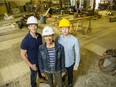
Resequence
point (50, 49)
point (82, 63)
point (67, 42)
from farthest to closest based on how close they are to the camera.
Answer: point (82, 63), point (67, 42), point (50, 49)

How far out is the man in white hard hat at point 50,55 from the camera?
6.19 ft

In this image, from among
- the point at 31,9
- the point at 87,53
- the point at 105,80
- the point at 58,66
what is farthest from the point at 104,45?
the point at 31,9

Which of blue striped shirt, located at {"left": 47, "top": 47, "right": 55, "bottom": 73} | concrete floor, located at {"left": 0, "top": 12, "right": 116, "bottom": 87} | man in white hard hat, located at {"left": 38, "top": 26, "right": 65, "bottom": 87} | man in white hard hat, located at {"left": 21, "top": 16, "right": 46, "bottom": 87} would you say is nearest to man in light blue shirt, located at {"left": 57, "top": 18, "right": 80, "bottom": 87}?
man in white hard hat, located at {"left": 38, "top": 26, "right": 65, "bottom": 87}

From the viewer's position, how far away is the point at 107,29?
681 centimetres

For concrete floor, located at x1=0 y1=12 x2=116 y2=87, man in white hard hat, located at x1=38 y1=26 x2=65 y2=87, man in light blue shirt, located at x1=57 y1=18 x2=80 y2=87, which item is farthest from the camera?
concrete floor, located at x1=0 y1=12 x2=116 y2=87

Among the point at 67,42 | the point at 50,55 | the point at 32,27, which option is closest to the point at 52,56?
the point at 50,55

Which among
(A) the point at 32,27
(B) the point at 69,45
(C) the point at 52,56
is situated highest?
(A) the point at 32,27

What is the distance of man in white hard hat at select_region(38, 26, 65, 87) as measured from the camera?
1887 millimetres

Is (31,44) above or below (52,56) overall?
above

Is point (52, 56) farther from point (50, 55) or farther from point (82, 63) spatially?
point (82, 63)

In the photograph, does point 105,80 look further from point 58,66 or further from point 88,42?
point 88,42

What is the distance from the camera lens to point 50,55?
1.98 meters

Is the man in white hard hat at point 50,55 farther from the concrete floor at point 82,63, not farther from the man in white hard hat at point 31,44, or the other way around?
the concrete floor at point 82,63

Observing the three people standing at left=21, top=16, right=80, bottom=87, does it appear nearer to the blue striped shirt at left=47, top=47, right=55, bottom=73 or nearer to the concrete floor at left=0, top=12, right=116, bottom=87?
the blue striped shirt at left=47, top=47, right=55, bottom=73
